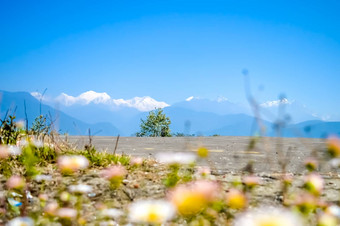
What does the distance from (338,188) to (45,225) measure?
7.46ft

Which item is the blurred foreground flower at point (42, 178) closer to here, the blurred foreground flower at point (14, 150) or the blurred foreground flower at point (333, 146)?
the blurred foreground flower at point (14, 150)

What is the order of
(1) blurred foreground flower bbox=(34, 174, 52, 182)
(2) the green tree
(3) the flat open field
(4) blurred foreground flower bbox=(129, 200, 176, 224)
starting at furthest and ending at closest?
(2) the green tree
(3) the flat open field
(1) blurred foreground flower bbox=(34, 174, 52, 182)
(4) blurred foreground flower bbox=(129, 200, 176, 224)

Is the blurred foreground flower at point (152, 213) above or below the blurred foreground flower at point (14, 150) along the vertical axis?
below

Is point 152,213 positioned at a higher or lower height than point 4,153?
lower

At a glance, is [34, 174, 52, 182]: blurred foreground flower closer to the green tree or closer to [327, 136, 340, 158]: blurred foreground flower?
[327, 136, 340, 158]: blurred foreground flower

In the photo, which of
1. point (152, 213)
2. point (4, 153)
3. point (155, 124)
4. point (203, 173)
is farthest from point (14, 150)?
point (155, 124)

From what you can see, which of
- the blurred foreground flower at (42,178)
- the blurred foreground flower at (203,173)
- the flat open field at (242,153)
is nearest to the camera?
the blurred foreground flower at (203,173)

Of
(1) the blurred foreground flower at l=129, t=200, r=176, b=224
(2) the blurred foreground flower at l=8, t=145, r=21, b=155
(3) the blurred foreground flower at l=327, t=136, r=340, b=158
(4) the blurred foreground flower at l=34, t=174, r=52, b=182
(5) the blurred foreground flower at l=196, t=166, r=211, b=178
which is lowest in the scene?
(4) the blurred foreground flower at l=34, t=174, r=52, b=182

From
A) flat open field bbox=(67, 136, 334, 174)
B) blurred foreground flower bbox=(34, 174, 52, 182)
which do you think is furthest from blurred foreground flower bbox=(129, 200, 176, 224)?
blurred foreground flower bbox=(34, 174, 52, 182)

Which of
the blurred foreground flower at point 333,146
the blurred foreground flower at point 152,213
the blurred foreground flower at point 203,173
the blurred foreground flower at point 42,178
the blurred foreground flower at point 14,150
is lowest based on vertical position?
the blurred foreground flower at point 42,178

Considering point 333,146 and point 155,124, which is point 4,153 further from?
point 155,124

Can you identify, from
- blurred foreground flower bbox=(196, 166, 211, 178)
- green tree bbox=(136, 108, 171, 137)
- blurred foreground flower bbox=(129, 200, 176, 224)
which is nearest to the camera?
blurred foreground flower bbox=(129, 200, 176, 224)

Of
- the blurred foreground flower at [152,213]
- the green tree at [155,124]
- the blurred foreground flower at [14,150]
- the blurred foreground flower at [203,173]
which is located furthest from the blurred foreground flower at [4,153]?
the green tree at [155,124]

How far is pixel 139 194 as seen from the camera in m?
2.75
